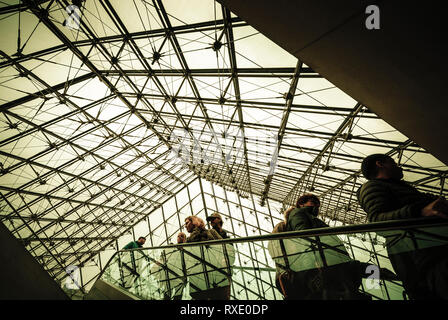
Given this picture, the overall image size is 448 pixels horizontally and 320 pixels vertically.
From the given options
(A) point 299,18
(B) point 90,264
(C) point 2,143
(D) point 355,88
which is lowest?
(D) point 355,88

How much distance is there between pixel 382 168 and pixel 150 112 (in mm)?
11258

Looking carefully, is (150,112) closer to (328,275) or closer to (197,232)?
(197,232)

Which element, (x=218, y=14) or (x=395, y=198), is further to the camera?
(x=218, y=14)

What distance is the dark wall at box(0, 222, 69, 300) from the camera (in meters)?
1.73

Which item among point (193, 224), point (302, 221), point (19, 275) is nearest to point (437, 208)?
point (302, 221)

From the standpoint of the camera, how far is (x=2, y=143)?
9.46 metres

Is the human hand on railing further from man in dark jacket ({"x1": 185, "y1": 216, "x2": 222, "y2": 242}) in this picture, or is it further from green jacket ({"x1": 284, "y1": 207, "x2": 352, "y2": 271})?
man in dark jacket ({"x1": 185, "y1": 216, "x2": 222, "y2": 242})

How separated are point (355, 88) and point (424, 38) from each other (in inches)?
29.7

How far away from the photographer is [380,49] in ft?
6.75

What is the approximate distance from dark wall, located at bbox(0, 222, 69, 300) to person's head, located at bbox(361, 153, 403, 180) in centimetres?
361

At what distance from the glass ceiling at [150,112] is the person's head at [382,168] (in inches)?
195

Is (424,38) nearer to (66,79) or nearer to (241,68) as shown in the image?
(241,68)

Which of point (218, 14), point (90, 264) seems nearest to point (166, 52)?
point (218, 14)

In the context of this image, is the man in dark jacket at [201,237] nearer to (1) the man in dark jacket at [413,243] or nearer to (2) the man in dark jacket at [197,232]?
(2) the man in dark jacket at [197,232]
